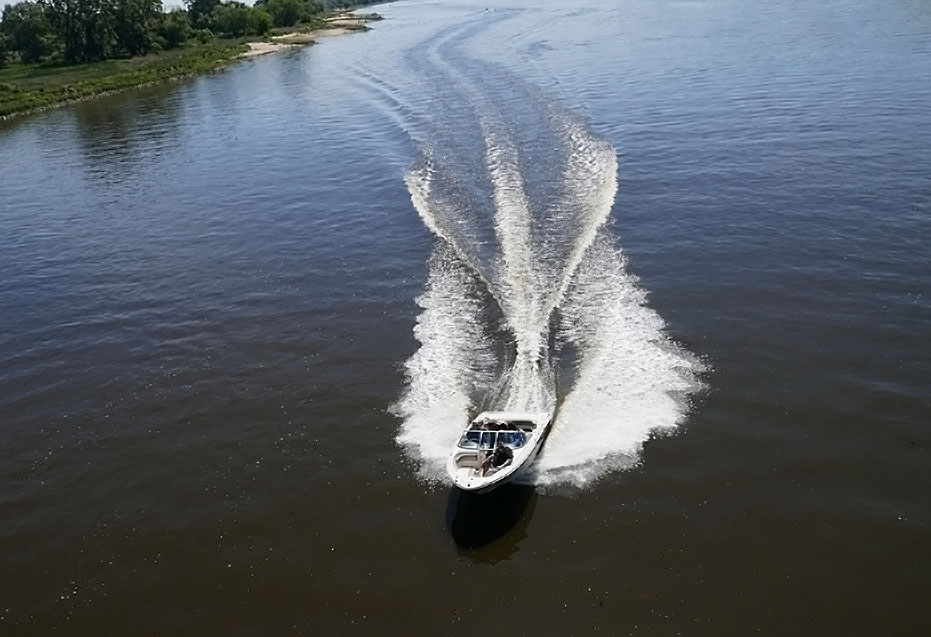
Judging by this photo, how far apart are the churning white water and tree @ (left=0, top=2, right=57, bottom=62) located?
11352 cm

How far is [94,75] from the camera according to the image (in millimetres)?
104688

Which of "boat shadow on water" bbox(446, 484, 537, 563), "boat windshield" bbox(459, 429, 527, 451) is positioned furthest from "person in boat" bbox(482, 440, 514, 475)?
"boat shadow on water" bbox(446, 484, 537, 563)

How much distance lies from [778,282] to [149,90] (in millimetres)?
89209

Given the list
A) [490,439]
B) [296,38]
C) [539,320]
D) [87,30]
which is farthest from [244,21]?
[490,439]

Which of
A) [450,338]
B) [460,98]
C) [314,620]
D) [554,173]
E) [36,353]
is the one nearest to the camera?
[314,620]

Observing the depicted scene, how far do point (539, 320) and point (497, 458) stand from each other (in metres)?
8.02

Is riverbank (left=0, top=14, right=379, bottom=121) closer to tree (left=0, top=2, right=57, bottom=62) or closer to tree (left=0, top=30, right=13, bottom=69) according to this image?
tree (left=0, top=30, right=13, bottom=69)

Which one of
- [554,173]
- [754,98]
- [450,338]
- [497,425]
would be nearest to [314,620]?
[497,425]

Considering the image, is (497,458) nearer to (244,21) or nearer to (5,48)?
(5,48)

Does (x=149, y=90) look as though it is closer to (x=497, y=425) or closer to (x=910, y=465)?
(x=497, y=425)

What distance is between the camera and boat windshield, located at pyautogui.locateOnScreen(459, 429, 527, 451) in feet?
62.3

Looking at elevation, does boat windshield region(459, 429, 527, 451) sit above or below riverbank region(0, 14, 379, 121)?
below

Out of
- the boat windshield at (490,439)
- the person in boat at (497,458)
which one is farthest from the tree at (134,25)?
the person in boat at (497,458)

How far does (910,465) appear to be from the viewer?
59.9 feet
